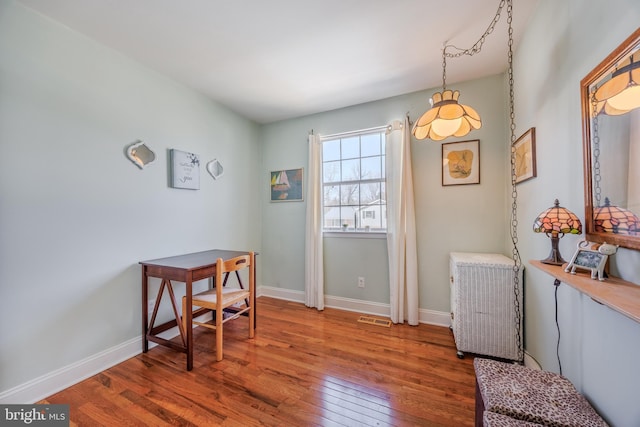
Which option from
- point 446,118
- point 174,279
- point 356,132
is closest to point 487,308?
point 446,118

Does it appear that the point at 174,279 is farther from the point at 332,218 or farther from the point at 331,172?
the point at 331,172

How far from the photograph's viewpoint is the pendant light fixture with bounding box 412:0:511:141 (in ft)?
5.21

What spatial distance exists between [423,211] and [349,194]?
2.99 feet

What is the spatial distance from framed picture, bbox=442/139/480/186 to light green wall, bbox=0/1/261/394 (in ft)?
9.11

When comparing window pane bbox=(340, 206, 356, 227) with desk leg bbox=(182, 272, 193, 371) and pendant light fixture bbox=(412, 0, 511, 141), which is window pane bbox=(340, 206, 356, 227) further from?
desk leg bbox=(182, 272, 193, 371)

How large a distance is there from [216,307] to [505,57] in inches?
130

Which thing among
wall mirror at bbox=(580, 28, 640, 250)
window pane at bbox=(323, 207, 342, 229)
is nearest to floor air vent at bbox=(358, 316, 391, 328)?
window pane at bbox=(323, 207, 342, 229)

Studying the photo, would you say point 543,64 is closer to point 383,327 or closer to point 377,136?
point 377,136

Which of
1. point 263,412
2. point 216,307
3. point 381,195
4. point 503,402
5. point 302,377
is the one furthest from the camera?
point 381,195

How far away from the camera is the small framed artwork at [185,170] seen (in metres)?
2.40

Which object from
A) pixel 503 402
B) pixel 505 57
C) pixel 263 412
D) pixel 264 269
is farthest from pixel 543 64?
pixel 264 269

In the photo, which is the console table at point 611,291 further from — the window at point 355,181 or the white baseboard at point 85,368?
the window at point 355,181

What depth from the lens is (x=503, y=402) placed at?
0.95 meters

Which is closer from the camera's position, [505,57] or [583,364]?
[583,364]
